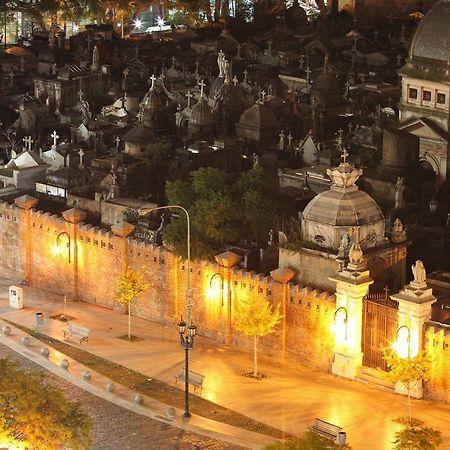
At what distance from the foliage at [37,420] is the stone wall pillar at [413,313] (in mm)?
13954

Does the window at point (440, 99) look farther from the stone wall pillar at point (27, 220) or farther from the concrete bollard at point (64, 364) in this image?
the concrete bollard at point (64, 364)

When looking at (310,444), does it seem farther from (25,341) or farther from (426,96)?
(426,96)

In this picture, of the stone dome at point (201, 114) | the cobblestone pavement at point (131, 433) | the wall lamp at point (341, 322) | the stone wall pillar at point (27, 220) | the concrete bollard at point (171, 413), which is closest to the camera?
the cobblestone pavement at point (131, 433)

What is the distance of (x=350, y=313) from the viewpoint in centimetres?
7281

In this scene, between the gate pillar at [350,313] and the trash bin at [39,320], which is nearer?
the gate pillar at [350,313]

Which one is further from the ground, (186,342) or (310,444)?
(186,342)

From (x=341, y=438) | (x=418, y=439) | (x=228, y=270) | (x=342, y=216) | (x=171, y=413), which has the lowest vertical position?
(x=171, y=413)

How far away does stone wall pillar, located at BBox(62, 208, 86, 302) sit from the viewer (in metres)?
84.7

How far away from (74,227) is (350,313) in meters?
16.8

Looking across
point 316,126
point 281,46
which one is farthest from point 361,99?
point 281,46

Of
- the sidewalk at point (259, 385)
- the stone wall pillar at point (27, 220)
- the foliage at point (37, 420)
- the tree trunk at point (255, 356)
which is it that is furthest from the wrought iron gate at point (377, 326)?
the stone wall pillar at point (27, 220)

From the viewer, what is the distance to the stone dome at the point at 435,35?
96125 mm

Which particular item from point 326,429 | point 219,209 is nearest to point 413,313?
point 326,429

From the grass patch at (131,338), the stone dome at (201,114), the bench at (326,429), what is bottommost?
the grass patch at (131,338)
